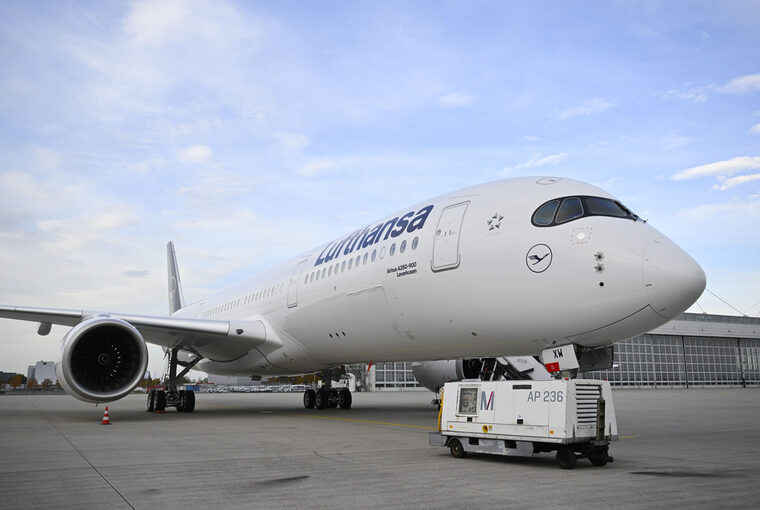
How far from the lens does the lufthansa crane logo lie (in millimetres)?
8281

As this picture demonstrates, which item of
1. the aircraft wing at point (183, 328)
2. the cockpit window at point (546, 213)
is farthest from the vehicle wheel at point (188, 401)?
the cockpit window at point (546, 213)

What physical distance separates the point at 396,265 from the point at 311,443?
3.37 metres

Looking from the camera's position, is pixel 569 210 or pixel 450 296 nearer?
pixel 569 210

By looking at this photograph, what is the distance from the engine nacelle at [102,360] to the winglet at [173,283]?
641 inches

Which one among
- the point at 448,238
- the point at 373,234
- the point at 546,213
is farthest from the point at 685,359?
the point at 546,213

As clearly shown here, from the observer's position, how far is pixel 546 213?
8.73 metres

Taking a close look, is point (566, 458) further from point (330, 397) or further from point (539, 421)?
point (330, 397)

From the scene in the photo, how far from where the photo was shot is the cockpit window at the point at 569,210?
27.8ft

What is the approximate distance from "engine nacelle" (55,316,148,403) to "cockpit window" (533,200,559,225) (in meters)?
8.01

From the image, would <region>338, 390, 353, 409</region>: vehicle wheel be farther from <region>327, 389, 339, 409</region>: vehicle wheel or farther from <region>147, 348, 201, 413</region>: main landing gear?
<region>147, 348, 201, 413</region>: main landing gear

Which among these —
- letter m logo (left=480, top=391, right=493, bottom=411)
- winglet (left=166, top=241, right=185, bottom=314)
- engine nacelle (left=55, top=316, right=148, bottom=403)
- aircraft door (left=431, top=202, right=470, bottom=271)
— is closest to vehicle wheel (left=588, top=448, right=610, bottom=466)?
letter m logo (left=480, top=391, right=493, bottom=411)

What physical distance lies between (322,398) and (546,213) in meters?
11.0

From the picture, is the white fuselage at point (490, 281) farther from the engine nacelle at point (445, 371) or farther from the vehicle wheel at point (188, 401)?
the vehicle wheel at point (188, 401)

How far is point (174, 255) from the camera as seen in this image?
29.3 m
